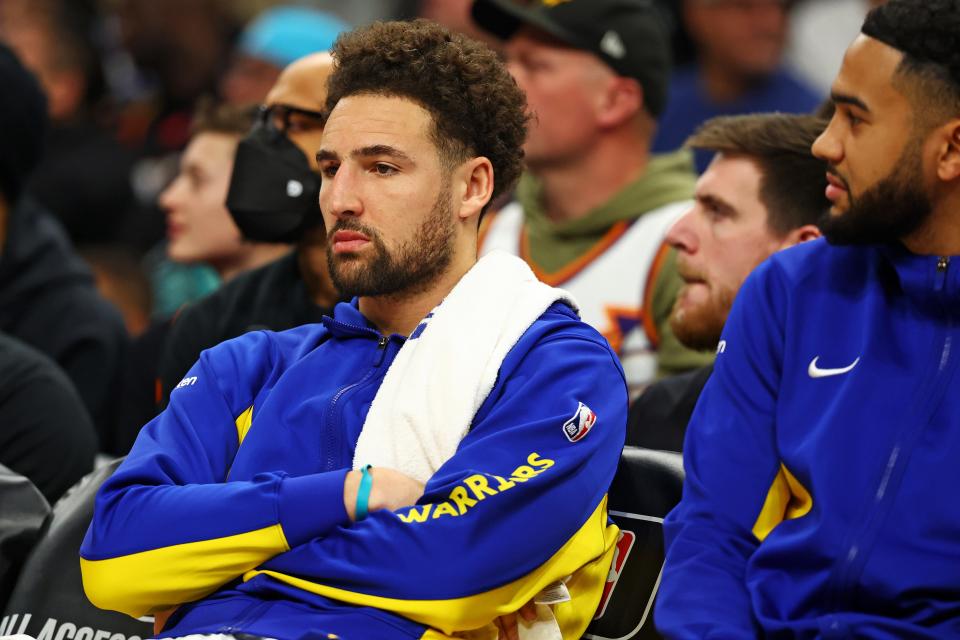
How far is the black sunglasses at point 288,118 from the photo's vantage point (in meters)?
4.46

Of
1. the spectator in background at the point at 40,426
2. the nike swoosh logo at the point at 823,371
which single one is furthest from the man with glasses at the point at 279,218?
the nike swoosh logo at the point at 823,371

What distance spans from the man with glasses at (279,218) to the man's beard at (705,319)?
1012mm

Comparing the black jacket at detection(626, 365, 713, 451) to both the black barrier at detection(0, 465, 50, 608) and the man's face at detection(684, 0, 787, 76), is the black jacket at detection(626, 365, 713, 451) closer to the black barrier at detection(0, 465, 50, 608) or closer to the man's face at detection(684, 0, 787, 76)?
the black barrier at detection(0, 465, 50, 608)

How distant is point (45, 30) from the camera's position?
7.85 meters

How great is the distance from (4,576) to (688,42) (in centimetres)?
539

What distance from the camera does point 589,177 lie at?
5.54m

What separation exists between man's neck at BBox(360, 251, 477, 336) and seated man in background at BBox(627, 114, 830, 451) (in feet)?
2.83

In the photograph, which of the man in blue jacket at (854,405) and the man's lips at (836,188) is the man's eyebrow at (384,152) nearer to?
the man in blue jacket at (854,405)

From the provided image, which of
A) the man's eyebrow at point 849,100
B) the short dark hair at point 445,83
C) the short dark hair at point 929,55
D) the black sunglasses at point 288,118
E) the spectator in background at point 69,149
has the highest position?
the short dark hair at point 929,55

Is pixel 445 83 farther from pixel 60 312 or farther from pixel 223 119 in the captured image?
pixel 60 312

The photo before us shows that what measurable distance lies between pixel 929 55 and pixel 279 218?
2106 millimetres

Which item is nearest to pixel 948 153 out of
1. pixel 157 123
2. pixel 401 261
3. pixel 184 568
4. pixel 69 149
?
pixel 401 261

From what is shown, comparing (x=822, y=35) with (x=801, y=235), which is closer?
(x=801, y=235)

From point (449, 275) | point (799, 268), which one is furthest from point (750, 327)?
point (449, 275)
